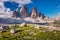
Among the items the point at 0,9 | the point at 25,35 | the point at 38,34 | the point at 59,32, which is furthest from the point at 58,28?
the point at 0,9

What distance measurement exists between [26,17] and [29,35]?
675 mm

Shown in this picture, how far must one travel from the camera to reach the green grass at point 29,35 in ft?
20.0

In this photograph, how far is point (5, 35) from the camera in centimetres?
614

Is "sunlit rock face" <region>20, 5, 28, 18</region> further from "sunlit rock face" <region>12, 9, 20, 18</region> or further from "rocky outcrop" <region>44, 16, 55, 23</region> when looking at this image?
"rocky outcrop" <region>44, 16, 55, 23</region>

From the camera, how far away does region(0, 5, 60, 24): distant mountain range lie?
6.26 m

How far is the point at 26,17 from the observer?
642 centimetres

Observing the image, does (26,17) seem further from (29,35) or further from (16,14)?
(29,35)

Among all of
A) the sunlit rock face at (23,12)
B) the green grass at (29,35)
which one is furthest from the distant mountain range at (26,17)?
the green grass at (29,35)

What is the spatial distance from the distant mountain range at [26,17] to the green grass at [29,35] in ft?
0.97

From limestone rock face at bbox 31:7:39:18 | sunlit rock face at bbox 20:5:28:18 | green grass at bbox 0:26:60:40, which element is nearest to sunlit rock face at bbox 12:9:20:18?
sunlit rock face at bbox 20:5:28:18

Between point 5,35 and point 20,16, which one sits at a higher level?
point 20,16

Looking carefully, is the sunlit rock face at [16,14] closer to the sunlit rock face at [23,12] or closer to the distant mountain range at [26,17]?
the distant mountain range at [26,17]

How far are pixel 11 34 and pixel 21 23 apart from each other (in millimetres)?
538

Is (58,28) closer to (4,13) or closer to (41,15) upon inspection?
(41,15)
